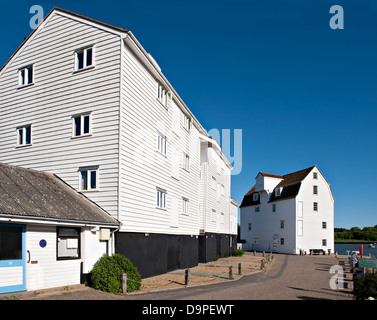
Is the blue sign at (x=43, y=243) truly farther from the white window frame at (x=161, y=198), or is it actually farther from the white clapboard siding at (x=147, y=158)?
the white window frame at (x=161, y=198)

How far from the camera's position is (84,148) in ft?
62.5

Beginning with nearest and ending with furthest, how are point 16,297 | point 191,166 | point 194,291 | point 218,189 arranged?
point 16,297
point 194,291
point 191,166
point 218,189

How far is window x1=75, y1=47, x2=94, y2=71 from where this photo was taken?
20.0 m

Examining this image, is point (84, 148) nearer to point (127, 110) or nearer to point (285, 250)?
point (127, 110)

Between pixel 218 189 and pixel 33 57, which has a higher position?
pixel 33 57

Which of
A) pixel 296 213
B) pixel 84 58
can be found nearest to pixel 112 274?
pixel 84 58

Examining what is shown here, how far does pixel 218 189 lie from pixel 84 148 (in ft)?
74.8

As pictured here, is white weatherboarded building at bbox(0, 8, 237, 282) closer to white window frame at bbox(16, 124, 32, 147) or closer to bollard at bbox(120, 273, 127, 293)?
white window frame at bbox(16, 124, 32, 147)

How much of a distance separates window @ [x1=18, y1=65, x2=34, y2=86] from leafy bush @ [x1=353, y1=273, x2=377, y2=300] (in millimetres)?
19386

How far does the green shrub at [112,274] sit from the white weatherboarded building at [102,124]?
1540mm

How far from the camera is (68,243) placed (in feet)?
51.9

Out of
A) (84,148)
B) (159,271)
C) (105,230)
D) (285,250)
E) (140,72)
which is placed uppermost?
(140,72)

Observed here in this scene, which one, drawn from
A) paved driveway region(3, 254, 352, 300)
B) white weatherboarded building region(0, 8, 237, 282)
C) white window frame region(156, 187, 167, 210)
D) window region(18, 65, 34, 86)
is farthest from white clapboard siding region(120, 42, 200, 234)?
window region(18, 65, 34, 86)

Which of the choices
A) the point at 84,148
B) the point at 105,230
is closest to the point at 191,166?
the point at 84,148
